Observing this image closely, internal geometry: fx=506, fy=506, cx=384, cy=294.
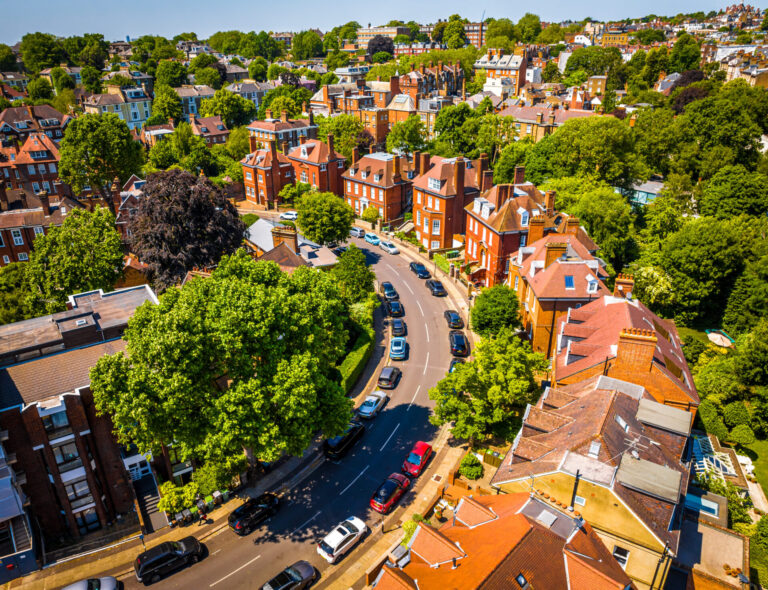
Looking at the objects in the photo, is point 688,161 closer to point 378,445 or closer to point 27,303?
point 378,445

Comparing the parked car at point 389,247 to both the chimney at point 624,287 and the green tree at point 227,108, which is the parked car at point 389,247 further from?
the green tree at point 227,108

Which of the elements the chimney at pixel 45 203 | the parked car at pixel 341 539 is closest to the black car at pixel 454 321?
the parked car at pixel 341 539

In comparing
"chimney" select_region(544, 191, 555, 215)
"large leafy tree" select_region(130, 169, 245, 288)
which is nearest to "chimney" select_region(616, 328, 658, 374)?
"chimney" select_region(544, 191, 555, 215)

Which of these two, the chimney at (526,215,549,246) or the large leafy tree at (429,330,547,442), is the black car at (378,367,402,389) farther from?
the chimney at (526,215,549,246)

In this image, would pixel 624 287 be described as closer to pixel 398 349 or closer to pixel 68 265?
pixel 398 349

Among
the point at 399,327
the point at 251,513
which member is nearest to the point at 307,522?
the point at 251,513

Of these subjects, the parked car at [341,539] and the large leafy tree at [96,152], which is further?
the large leafy tree at [96,152]
